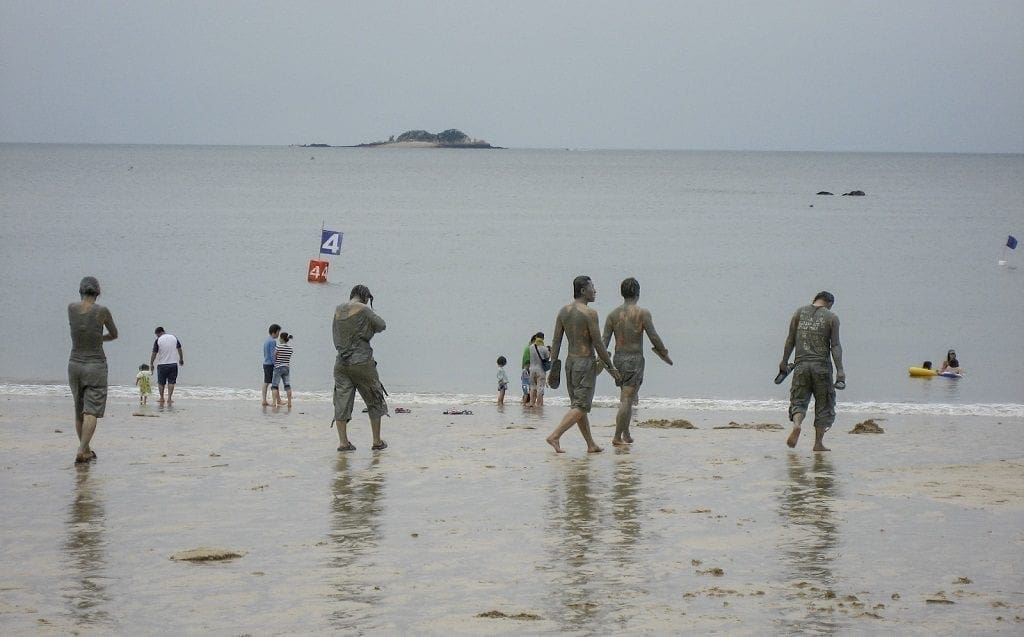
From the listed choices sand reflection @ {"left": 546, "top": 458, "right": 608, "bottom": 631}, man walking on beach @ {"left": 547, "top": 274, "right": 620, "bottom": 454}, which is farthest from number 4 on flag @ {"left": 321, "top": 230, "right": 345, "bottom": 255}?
sand reflection @ {"left": 546, "top": 458, "right": 608, "bottom": 631}

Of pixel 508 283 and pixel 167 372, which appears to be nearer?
pixel 167 372

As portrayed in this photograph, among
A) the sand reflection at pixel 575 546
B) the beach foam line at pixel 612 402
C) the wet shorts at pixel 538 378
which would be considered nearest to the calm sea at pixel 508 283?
the beach foam line at pixel 612 402

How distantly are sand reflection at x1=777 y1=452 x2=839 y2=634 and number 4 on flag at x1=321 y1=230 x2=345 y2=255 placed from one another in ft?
101

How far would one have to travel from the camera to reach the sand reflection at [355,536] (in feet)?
22.1

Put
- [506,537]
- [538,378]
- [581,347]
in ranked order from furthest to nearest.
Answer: [538,378], [581,347], [506,537]

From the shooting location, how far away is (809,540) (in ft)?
27.4

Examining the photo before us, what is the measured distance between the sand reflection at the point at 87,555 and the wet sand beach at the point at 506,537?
0.02m

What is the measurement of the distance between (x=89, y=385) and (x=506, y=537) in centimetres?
448

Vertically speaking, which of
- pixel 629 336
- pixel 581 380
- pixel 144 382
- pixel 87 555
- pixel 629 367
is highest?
pixel 629 336

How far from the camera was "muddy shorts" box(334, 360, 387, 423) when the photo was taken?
38.9ft

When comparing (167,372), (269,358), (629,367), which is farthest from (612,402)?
(629,367)

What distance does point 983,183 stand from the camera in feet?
505

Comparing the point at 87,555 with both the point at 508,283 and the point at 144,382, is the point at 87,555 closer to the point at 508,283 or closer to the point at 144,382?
the point at 144,382

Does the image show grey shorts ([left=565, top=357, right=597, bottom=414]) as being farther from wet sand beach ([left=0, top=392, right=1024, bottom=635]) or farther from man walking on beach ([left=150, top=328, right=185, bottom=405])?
man walking on beach ([left=150, top=328, right=185, bottom=405])
